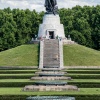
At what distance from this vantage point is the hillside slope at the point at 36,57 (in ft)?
209

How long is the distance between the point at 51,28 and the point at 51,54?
14164mm

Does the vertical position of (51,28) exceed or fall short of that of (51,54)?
it exceeds it

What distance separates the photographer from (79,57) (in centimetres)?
6588

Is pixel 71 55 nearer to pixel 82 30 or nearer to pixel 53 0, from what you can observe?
pixel 53 0

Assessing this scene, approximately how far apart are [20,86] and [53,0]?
46.2 m

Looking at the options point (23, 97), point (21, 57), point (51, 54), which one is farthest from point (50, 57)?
point (23, 97)

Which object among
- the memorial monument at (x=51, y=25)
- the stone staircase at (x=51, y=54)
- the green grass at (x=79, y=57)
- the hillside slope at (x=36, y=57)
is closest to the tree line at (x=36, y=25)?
the memorial monument at (x=51, y=25)

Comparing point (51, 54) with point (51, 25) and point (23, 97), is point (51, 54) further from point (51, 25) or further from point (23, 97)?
point (23, 97)

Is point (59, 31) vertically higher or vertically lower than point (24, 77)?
higher

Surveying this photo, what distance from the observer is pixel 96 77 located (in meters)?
42.8

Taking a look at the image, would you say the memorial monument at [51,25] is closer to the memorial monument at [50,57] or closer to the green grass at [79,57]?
the memorial monument at [50,57]

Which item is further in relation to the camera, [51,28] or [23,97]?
[51,28]

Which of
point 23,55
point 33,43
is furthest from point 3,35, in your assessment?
point 23,55

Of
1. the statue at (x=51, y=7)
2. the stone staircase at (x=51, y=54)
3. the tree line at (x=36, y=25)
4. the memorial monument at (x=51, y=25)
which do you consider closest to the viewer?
the stone staircase at (x=51, y=54)
